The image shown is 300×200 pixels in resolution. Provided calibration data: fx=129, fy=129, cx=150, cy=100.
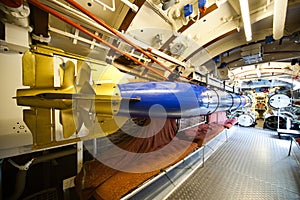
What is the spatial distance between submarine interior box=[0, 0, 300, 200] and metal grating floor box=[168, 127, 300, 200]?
2 centimetres

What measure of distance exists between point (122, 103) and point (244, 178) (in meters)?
2.21

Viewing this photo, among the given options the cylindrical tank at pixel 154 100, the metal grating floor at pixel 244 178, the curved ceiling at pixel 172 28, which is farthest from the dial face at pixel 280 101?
the cylindrical tank at pixel 154 100

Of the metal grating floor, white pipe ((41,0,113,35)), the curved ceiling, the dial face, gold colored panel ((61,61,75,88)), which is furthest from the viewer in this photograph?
the dial face

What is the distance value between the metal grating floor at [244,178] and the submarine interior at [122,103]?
0.02 meters

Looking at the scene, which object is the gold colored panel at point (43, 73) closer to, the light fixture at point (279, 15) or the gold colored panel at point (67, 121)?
the gold colored panel at point (67, 121)

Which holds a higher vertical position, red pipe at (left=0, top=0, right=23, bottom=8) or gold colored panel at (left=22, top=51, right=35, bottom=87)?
red pipe at (left=0, top=0, right=23, bottom=8)

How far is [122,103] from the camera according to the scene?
559 millimetres

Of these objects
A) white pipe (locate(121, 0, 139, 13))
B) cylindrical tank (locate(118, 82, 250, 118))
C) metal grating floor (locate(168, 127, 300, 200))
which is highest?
white pipe (locate(121, 0, 139, 13))

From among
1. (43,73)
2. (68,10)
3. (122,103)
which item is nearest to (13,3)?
(68,10)

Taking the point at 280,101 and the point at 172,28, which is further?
the point at 280,101

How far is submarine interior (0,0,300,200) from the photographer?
0.60 meters

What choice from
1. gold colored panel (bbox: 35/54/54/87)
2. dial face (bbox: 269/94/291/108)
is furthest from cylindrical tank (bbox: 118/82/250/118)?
dial face (bbox: 269/94/291/108)

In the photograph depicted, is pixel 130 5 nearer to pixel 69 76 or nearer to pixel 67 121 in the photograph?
pixel 69 76

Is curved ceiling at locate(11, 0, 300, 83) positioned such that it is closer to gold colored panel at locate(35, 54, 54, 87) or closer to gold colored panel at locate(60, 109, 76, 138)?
gold colored panel at locate(35, 54, 54, 87)
